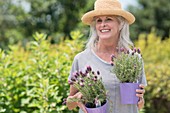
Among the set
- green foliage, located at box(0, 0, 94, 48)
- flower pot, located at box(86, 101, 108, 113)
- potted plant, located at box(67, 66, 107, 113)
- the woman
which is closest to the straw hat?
the woman

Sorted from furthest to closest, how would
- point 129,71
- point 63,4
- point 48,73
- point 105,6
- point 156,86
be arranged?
1. point 63,4
2. point 156,86
3. point 48,73
4. point 105,6
5. point 129,71

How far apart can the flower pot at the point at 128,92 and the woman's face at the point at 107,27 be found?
34 cm

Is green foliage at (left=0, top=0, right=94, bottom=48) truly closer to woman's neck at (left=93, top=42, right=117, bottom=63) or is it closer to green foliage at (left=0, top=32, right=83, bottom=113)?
green foliage at (left=0, top=32, right=83, bottom=113)

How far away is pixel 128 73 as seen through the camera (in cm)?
271

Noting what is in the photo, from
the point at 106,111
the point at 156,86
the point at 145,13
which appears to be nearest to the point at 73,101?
the point at 106,111

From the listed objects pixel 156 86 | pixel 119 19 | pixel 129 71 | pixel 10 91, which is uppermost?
Result: pixel 119 19

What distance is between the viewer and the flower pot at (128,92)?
105 inches

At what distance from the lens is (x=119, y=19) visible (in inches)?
115

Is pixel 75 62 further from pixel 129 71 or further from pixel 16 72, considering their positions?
pixel 16 72

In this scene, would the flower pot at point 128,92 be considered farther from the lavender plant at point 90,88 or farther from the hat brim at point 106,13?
the hat brim at point 106,13

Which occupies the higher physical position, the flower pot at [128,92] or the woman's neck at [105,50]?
the woman's neck at [105,50]

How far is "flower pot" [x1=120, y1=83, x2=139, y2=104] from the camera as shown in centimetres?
268

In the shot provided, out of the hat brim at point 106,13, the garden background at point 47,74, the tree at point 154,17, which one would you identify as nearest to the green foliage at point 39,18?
the garden background at point 47,74

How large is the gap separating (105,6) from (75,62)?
42 centimetres
